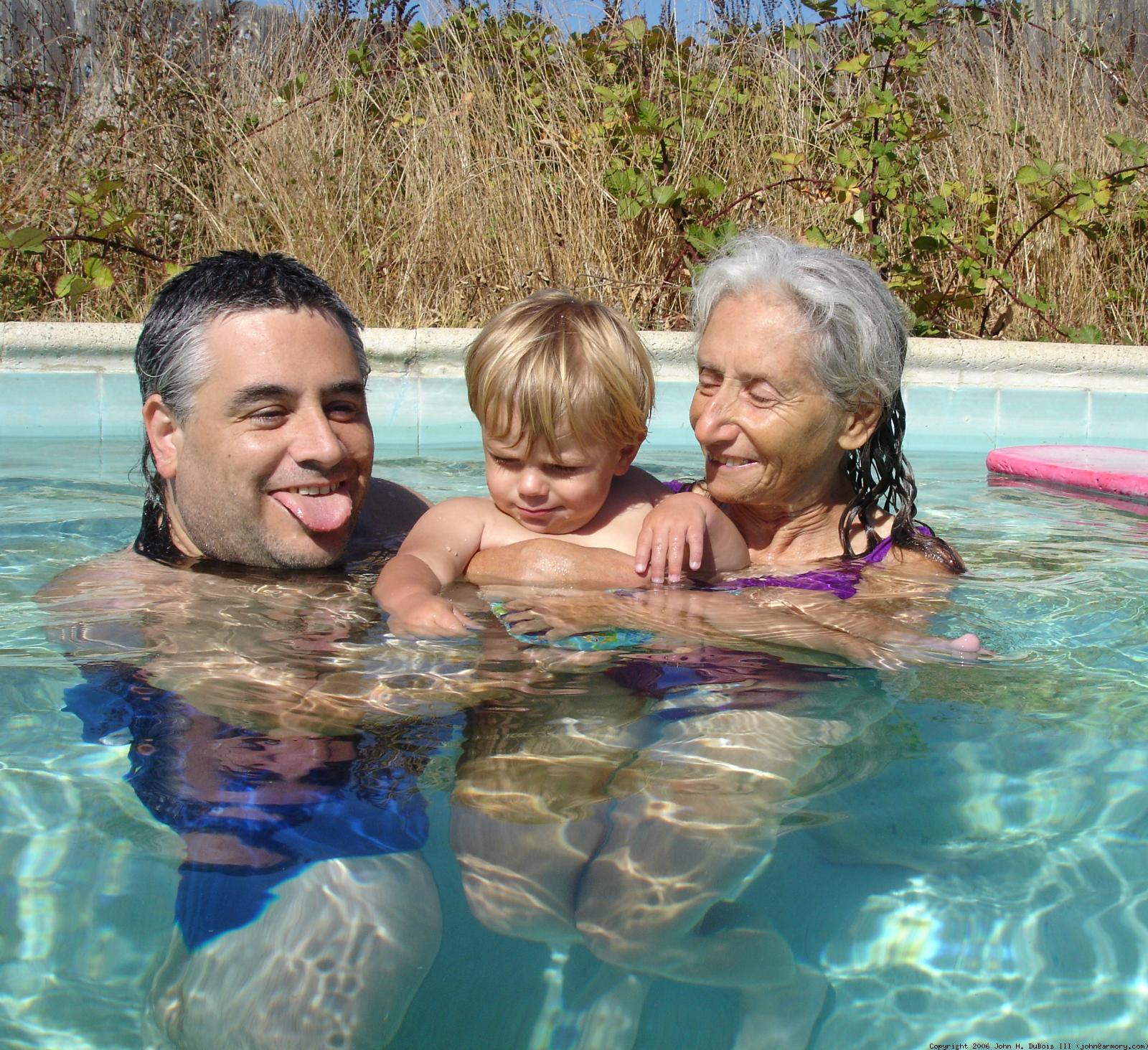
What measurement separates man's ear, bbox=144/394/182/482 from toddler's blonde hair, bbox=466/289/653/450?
2.24 ft

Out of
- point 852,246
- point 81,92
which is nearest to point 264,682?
point 852,246

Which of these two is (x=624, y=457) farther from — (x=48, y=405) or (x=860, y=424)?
(x=48, y=405)

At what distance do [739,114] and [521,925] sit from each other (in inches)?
243

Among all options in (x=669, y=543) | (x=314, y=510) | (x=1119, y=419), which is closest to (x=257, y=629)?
(x=314, y=510)

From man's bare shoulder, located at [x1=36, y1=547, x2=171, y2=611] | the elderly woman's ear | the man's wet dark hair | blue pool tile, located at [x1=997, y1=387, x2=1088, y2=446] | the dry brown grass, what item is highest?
the dry brown grass

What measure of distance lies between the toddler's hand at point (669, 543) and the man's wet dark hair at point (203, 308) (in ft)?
2.52

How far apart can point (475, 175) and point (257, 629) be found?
4592 mm

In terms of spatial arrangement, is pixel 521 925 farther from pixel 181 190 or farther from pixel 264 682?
pixel 181 190

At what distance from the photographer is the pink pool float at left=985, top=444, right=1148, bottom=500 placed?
13.9 feet

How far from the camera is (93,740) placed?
1.96 meters

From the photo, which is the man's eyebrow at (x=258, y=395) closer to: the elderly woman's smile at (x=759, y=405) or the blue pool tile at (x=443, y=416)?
the elderly woman's smile at (x=759, y=405)

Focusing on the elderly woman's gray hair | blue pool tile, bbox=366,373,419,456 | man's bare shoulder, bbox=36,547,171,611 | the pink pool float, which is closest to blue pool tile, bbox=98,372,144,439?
blue pool tile, bbox=366,373,419,456

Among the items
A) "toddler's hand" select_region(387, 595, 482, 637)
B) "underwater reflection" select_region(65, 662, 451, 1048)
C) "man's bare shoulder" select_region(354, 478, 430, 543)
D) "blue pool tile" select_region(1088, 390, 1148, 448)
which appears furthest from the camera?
"blue pool tile" select_region(1088, 390, 1148, 448)

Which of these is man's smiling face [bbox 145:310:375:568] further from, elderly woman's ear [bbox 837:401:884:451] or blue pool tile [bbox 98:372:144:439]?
blue pool tile [bbox 98:372:144:439]
